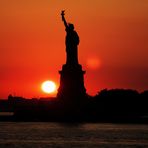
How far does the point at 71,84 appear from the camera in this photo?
2813 inches

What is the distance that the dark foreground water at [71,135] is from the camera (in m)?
54.0

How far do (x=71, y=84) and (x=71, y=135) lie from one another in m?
12.3

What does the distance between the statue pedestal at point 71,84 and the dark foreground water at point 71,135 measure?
7.63ft

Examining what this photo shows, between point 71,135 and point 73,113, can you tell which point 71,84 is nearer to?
point 73,113

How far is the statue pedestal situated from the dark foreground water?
2.33m

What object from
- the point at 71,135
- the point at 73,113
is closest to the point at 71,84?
the point at 73,113

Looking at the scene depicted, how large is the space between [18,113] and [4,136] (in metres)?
18.1

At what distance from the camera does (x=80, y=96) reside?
7212 cm

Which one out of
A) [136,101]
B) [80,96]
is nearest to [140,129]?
[80,96]

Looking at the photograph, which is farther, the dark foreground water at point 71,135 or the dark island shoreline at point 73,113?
the dark island shoreline at point 73,113

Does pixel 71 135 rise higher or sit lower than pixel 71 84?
lower

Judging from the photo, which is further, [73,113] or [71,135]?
[73,113]

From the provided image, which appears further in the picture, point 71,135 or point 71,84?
point 71,84

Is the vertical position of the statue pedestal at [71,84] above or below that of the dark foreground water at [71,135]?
above
